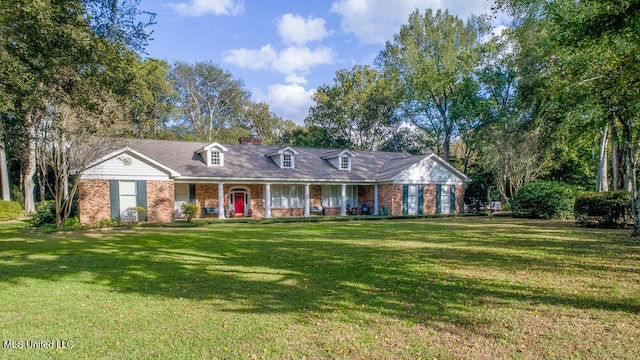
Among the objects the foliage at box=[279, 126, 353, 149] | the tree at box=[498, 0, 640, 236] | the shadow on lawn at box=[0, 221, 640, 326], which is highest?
the foliage at box=[279, 126, 353, 149]

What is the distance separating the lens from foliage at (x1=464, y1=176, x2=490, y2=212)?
29344 mm

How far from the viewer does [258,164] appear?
24.6 m

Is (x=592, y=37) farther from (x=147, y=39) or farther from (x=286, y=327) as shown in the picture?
(x=147, y=39)

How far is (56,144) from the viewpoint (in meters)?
15.1

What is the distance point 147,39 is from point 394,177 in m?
18.0

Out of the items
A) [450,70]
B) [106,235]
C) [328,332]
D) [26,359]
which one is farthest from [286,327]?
[450,70]

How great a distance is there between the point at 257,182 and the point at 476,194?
17.8 metres

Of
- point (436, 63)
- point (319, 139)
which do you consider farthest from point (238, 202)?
point (436, 63)

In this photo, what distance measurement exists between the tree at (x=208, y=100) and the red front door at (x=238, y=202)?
19927 mm

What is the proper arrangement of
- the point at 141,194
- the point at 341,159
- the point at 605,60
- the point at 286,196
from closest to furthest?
1. the point at 605,60
2. the point at 141,194
3. the point at 286,196
4. the point at 341,159

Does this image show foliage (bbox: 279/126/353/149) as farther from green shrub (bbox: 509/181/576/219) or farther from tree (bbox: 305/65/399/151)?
green shrub (bbox: 509/181/576/219)

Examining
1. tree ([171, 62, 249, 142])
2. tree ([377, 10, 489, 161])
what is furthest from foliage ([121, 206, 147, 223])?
tree ([377, 10, 489, 161])

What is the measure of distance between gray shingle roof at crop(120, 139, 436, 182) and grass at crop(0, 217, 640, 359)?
12.3 meters

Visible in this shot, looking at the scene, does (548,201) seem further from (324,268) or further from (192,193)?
(192,193)
